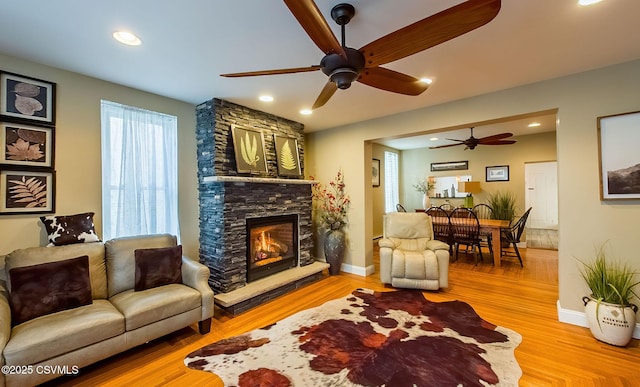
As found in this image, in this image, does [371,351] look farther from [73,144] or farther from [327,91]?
[73,144]

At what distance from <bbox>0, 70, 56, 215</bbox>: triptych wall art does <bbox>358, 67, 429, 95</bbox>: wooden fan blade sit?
2.92 metres

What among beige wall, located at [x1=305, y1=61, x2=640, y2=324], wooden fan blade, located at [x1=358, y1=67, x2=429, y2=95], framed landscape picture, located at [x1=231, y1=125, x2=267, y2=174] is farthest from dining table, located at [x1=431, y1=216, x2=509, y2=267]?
framed landscape picture, located at [x1=231, y1=125, x2=267, y2=174]

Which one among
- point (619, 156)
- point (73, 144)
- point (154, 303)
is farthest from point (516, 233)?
point (73, 144)

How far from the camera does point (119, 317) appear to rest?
2141mm

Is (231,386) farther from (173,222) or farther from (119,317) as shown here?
(173,222)

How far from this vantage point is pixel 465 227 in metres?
4.82

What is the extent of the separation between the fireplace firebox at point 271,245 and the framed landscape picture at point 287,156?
69 cm

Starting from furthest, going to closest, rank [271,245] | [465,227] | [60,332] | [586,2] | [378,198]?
1. [378,198]
2. [465,227]
3. [271,245]
4. [60,332]
5. [586,2]

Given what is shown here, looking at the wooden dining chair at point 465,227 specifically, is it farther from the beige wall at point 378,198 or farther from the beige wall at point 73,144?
the beige wall at point 73,144

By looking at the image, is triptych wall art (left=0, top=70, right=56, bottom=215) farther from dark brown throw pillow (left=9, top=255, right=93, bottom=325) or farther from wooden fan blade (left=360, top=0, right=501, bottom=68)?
wooden fan blade (left=360, top=0, right=501, bottom=68)

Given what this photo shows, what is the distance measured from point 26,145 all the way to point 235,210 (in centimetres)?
197

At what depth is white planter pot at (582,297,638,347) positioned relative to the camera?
234 cm

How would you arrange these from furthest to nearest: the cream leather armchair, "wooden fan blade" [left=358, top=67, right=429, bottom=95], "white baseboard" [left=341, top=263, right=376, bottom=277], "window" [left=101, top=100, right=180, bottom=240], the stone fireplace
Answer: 1. "white baseboard" [left=341, top=263, right=376, bottom=277]
2. the cream leather armchair
3. the stone fireplace
4. "window" [left=101, top=100, right=180, bottom=240]
5. "wooden fan blade" [left=358, top=67, right=429, bottom=95]

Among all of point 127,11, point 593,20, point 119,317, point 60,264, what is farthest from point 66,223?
point 593,20
